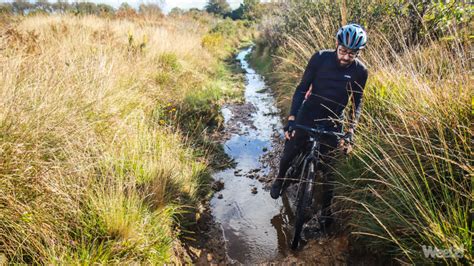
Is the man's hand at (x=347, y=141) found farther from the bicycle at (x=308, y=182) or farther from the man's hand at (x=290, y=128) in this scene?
the man's hand at (x=290, y=128)

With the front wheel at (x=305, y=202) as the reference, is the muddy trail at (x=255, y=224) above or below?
below

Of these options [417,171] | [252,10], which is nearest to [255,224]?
[417,171]

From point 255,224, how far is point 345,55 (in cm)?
249

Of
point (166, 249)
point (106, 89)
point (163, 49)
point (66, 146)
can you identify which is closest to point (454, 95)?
point (166, 249)

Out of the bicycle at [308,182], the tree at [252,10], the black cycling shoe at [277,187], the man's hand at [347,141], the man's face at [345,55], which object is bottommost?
the black cycling shoe at [277,187]

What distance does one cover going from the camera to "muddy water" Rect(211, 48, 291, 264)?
363cm

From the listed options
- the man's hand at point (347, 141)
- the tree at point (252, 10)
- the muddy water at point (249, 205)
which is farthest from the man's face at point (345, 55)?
the tree at point (252, 10)

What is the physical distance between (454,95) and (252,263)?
→ 2.73m

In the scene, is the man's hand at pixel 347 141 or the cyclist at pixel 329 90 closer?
the man's hand at pixel 347 141

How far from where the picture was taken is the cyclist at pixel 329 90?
336 centimetres

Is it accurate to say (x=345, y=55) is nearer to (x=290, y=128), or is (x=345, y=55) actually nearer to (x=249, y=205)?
(x=290, y=128)

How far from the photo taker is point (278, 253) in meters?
3.54

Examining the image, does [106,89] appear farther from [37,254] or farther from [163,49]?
[163,49]

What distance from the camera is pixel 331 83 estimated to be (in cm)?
356
